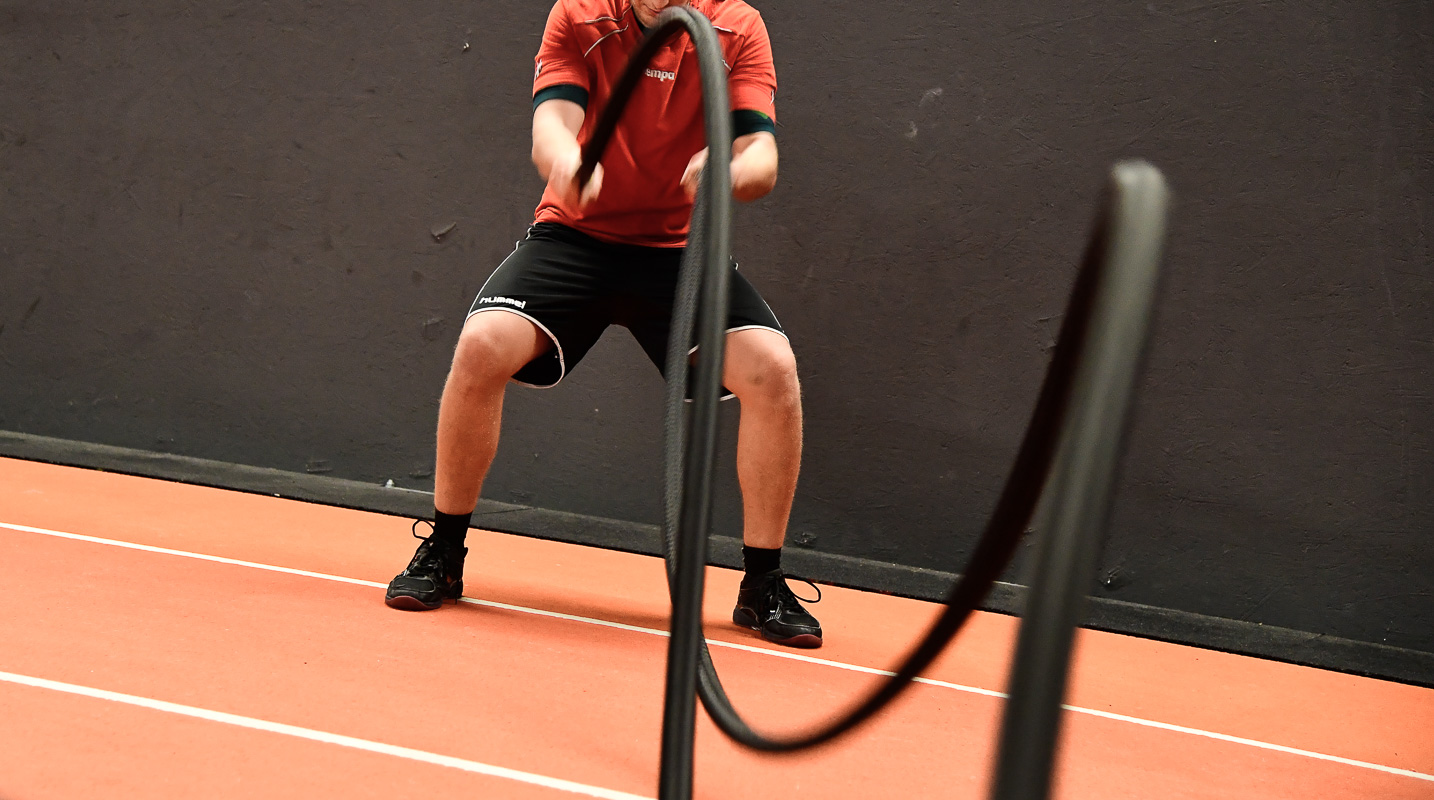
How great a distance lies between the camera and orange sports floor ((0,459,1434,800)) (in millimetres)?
1280

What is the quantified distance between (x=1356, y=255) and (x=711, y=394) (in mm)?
2401

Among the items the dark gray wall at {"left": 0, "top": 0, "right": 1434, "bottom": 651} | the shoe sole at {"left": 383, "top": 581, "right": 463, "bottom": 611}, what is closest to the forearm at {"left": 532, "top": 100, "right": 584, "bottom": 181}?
the shoe sole at {"left": 383, "top": 581, "right": 463, "bottom": 611}

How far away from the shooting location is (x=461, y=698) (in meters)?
1.54

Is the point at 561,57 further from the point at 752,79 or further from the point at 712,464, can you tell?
the point at 712,464

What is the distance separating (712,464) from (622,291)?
104cm

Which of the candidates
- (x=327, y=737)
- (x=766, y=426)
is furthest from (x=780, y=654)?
(x=327, y=737)

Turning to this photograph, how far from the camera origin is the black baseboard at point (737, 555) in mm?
2604

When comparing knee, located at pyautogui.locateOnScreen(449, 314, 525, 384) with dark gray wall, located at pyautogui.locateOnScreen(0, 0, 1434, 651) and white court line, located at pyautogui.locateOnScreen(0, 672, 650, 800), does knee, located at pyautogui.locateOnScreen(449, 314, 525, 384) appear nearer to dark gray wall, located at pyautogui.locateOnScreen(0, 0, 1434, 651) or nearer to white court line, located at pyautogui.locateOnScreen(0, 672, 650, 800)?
white court line, located at pyautogui.locateOnScreen(0, 672, 650, 800)

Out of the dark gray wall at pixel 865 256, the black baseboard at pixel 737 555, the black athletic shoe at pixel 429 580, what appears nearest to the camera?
the black athletic shoe at pixel 429 580

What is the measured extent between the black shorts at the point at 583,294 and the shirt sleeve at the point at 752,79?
0.34 m

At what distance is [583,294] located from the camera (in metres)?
2.05

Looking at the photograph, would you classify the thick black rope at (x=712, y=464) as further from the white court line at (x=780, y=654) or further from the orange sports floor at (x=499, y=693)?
the white court line at (x=780, y=654)

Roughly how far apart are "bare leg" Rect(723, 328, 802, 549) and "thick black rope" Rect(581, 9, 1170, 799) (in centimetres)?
53

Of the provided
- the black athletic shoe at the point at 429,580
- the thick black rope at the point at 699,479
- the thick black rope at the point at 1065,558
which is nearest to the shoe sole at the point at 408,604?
the black athletic shoe at the point at 429,580
